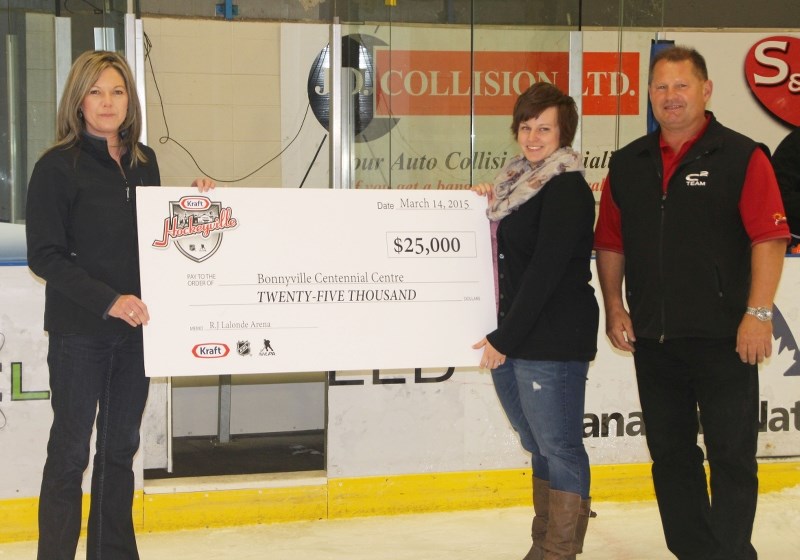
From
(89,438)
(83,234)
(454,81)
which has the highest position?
(454,81)

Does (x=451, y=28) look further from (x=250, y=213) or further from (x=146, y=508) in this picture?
(x=146, y=508)

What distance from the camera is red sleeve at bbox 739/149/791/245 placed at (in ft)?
8.37

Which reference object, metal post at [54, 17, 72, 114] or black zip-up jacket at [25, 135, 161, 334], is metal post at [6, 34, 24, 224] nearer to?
metal post at [54, 17, 72, 114]

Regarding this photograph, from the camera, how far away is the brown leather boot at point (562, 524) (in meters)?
2.81

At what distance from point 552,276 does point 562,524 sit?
2.56 feet

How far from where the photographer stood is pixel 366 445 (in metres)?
3.99

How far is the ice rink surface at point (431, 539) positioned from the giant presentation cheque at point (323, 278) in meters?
0.90

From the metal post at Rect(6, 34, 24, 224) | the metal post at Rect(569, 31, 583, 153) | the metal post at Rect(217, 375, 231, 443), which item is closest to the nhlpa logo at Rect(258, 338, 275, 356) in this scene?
the metal post at Rect(6, 34, 24, 224)

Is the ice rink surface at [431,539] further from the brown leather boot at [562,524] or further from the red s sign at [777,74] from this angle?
the red s sign at [777,74]

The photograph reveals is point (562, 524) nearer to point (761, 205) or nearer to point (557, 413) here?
point (557, 413)

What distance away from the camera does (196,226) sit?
9.60 ft

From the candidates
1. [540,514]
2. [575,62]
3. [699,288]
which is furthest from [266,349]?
[575,62]

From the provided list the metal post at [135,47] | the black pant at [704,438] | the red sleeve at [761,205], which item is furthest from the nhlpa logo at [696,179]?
the metal post at [135,47]

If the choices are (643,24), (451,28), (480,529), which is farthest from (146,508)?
(643,24)
